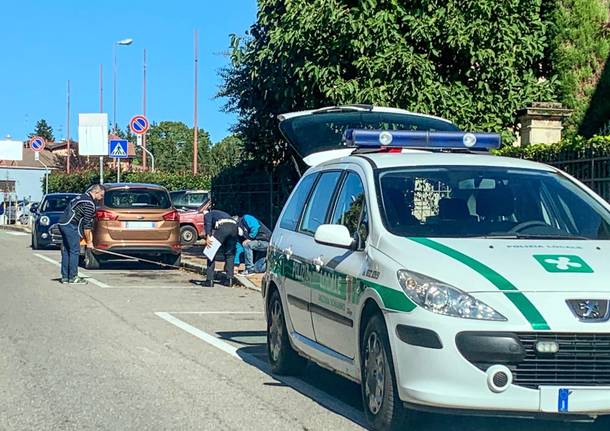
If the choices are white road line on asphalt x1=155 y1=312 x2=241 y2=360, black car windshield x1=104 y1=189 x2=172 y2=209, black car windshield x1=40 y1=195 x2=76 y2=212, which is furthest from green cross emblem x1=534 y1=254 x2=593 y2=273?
black car windshield x1=40 y1=195 x2=76 y2=212

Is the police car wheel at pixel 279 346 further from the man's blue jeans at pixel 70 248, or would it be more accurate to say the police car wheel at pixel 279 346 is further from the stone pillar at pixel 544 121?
the stone pillar at pixel 544 121

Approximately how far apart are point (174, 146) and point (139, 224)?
86.1 metres

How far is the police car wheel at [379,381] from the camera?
579 centimetres

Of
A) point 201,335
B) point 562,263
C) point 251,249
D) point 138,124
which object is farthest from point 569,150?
point 138,124

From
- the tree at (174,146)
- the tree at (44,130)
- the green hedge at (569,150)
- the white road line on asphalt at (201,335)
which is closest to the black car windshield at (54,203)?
the white road line on asphalt at (201,335)

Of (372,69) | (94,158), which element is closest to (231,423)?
(372,69)

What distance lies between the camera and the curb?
16459 mm

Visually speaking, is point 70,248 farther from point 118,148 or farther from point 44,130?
point 44,130

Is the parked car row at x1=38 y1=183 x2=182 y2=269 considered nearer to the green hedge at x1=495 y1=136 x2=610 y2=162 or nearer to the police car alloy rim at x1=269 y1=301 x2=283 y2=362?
the green hedge at x1=495 y1=136 x2=610 y2=162

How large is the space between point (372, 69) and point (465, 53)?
180cm

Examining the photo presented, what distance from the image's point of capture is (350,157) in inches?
293

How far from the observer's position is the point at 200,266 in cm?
2002

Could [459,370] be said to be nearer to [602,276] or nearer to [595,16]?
[602,276]

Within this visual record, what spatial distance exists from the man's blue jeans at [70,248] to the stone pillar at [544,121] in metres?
7.58
